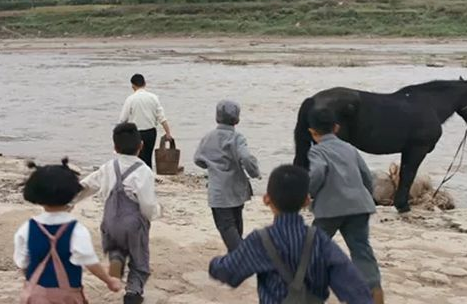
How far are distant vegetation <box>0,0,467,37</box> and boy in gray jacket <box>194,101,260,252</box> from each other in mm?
52227

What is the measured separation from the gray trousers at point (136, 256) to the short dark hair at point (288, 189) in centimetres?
221

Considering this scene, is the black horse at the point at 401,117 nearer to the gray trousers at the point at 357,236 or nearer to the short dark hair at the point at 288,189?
the gray trousers at the point at 357,236

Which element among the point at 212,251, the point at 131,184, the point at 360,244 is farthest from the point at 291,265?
the point at 212,251

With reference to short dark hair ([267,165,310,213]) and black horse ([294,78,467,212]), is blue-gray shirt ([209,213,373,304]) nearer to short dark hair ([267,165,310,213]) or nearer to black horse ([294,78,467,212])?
short dark hair ([267,165,310,213])

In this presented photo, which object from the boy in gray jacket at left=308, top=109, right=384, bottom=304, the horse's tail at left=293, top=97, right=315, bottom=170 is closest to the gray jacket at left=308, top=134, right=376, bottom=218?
the boy in gray jacket at left=308, top=109, right=384, bottom=304

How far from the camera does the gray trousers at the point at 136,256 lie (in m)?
6.43

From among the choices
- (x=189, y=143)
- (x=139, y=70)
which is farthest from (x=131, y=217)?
(x=139, y=70)

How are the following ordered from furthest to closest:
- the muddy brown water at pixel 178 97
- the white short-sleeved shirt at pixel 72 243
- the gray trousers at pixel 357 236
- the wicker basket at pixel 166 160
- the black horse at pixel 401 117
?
the muddy brown water at pixel 178 97
the wicker basket at pixel 166 160
the black horse at pixel 401 117
the gray trousers at pixel 357 236
the white short-sleeved shirt at pixel 72 243

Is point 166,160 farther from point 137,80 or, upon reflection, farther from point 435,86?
point 435,86

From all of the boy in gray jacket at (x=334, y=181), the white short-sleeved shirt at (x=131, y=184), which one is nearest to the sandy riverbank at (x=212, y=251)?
the white short-sleeved shirt at (x=131, y=184)

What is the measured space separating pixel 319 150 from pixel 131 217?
139 centimetres

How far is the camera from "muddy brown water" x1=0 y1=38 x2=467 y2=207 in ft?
55.6

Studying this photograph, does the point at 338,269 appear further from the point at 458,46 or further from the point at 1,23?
the point at 1,23

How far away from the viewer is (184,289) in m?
7.40
